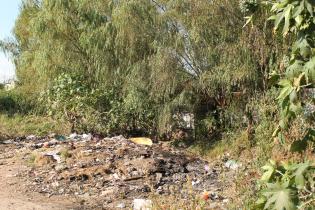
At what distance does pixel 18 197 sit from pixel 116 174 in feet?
5.01

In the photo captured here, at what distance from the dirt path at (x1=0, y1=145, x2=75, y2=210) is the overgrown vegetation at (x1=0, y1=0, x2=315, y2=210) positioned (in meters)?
2.65

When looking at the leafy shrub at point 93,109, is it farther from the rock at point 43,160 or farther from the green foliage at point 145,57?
the rock at point 43,160

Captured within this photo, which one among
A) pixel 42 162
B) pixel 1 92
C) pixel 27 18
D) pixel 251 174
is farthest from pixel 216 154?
pixel 1 92

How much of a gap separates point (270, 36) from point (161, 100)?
250 cm

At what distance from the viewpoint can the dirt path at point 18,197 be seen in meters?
5.46

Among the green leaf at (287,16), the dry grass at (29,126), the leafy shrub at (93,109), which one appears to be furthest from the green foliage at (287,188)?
the dry grass at (29,126)

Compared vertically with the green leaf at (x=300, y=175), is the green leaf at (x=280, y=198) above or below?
below

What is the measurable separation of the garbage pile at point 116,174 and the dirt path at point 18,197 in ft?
0.52

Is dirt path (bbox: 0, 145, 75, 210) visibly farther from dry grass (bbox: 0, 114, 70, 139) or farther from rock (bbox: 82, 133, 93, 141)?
dry grass (bbox: 0, 114, 70, 139)

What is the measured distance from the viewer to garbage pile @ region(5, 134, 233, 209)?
620 centimetres

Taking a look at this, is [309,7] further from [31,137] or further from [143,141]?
[31,137]

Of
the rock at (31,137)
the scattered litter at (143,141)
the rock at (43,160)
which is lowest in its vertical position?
the rock at (43,160)

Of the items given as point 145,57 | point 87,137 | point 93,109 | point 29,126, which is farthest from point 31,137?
point 145,57

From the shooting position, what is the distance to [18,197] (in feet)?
19.8
